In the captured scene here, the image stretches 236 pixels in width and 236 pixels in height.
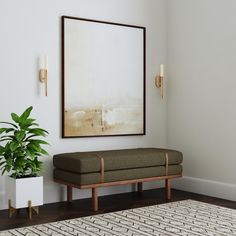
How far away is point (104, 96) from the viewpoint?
190 inches

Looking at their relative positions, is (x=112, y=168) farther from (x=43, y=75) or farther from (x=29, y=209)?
(x=43, y=75)

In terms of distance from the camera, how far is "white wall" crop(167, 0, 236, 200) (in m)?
4.66

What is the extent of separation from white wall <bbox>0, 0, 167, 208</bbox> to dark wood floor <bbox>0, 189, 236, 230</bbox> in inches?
8.0

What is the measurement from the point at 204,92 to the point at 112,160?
4.66 ft

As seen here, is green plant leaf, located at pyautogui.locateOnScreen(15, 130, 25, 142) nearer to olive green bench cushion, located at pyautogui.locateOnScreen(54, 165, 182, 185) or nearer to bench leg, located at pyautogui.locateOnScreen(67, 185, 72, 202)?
olive green bench cushion, located at pyautogui.locateOnScreen(54, 165, 182, 185)

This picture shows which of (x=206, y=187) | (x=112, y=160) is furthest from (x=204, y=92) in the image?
(x=112, y=160)

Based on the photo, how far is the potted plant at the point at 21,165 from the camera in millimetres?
3785

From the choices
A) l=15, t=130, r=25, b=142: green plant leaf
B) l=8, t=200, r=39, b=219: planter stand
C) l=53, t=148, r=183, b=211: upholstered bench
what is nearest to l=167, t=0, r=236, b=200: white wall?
l=53, t=148, r=183, b=211: upholstered bench

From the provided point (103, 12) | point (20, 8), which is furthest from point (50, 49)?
point (103, 12)

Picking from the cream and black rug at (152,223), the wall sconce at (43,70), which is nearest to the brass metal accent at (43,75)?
the wall sconce at (43,70)

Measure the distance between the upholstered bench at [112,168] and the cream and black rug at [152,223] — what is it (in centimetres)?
35

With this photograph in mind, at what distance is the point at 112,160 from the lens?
4199 millimetres

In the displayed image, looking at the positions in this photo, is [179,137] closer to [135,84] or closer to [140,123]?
[140,123]

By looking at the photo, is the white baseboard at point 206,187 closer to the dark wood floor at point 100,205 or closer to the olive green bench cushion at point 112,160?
the dark wood floor at point 100,205
